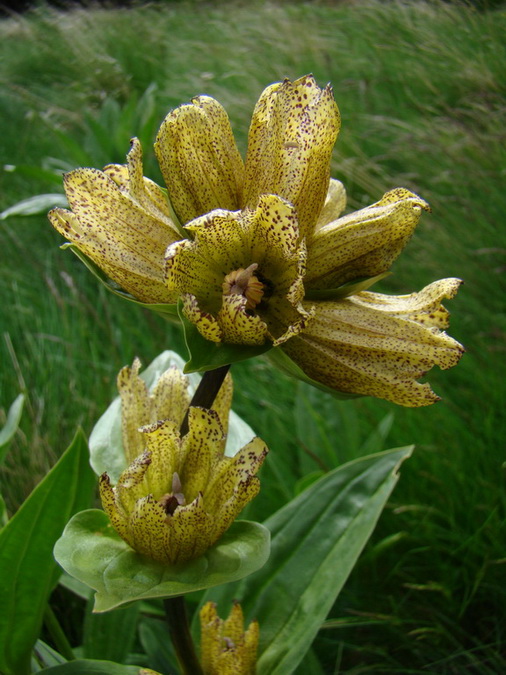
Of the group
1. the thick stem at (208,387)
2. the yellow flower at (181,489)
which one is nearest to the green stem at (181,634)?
the yellow flower at (181,489)

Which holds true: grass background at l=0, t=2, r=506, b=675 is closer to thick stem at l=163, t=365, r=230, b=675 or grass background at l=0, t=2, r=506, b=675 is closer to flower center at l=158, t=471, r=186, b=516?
thick stem at l=163, t=365, r=230, b=675

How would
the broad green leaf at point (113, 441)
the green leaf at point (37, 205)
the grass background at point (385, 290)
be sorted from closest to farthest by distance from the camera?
the broad green leaf at point (113, 441), the grass background at point (385, 290), the green leaf at point (37, 205)

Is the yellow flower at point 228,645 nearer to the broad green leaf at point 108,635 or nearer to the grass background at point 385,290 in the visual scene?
the broad green leaf at point 108,635

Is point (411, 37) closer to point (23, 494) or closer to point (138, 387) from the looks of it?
point (23, 494)

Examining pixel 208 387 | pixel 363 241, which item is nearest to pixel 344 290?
pixel 363 241

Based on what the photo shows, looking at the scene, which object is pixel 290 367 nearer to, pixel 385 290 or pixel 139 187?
pixel 139 187

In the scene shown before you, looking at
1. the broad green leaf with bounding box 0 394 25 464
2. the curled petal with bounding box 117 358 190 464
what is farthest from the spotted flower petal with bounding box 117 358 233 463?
the broad green leaf with bounding box 0 394 25 464

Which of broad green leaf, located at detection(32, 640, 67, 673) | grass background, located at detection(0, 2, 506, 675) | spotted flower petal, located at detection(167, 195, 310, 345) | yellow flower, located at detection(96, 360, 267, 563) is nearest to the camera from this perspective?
spotted flower petal, located at detection(167, 195, 310, 345)
